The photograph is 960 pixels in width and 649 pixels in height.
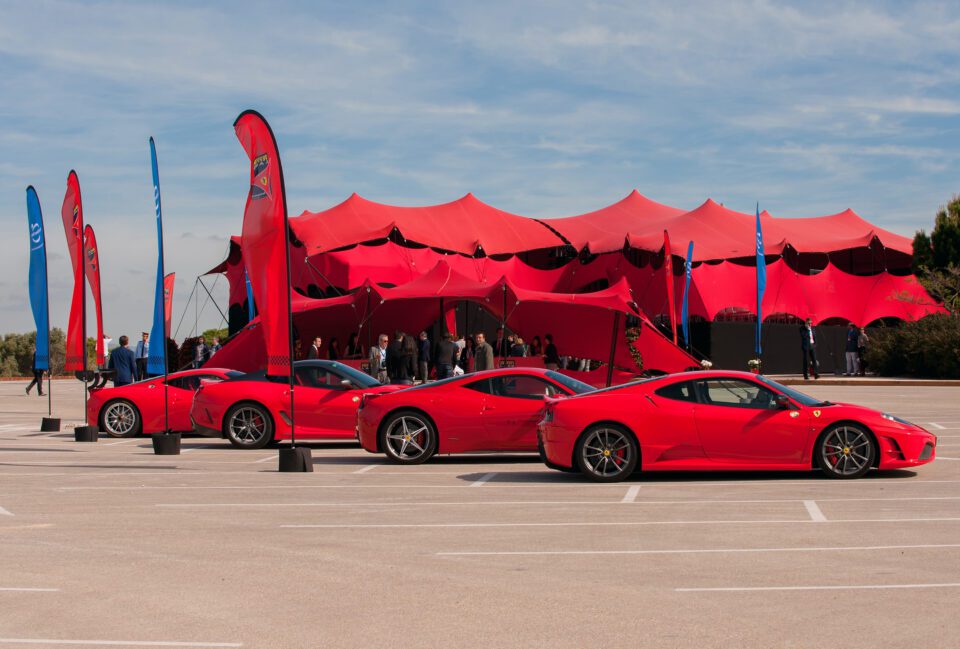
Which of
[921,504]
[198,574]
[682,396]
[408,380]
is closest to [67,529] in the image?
[198,574]

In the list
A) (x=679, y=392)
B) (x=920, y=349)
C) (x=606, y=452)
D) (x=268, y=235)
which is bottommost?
(x=606, y=452)

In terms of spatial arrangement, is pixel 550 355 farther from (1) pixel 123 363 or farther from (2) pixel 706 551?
(2) pixel 706 551

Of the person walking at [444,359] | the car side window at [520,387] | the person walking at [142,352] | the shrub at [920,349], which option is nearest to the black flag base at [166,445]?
the car side window at [520,387]

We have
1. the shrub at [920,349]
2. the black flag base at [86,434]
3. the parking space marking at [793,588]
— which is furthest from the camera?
the shrub at [920,349]

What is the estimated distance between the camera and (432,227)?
63.7 m

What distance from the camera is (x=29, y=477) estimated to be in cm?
1388

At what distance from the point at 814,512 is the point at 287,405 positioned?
9.41 metres

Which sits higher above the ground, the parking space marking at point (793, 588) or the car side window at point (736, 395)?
the car side window at point (736, 395)

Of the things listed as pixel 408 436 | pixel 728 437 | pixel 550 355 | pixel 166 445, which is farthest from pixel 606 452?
pixel 550 355

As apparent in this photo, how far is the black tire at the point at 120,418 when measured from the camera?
66.9 ft

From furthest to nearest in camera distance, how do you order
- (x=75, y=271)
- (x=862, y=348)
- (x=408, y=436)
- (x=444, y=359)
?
1. (x=862, y=348)
2. (x=444, y=359)
3. (x=75, y=271)
4. (x=408, y=436)

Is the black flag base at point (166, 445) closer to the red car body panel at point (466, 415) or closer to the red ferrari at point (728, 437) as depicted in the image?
the red car body panel at point (466, 415)

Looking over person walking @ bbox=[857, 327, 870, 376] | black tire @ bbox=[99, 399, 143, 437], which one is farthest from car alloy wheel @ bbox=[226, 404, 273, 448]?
person walking @ bbox=[857, 327, 870, 376]

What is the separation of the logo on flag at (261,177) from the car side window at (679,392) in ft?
18.9
